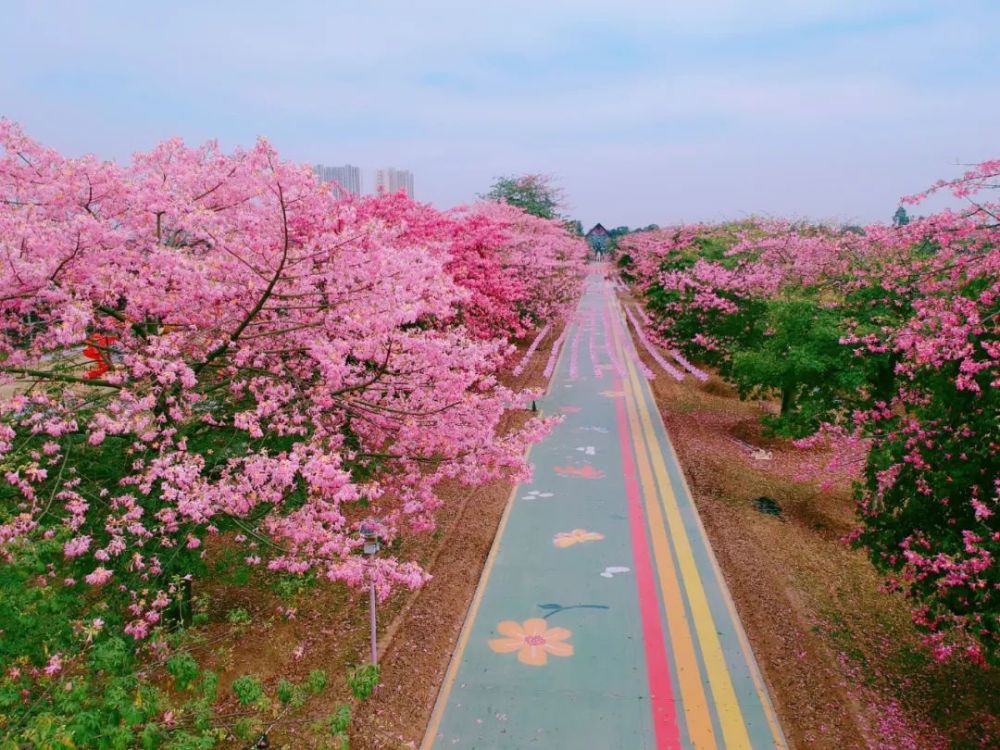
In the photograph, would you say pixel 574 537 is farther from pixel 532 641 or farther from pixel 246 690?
pixel 246 690

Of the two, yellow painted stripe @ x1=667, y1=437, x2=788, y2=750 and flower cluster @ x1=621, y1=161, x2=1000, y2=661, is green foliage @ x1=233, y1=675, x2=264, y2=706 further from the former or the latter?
flower cluster @ x1=621, y1=161, x2=1000, y2=661

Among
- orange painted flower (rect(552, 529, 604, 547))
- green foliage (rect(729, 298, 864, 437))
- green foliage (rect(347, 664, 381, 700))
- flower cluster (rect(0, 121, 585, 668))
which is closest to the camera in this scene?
green foliage (rect(347, 664, 381, 700))

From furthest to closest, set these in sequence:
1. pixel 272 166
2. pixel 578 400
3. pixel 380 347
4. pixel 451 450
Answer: pixel 578 400 < pixel 451 450 < pixel 380 347 < pixel 272 166

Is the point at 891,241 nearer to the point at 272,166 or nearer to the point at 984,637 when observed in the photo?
the point at 984,637

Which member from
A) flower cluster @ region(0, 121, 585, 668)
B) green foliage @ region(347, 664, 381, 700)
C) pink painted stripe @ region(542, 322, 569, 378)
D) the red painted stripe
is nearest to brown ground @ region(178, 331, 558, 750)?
flower cluster @ region(0, 121, 585, 668)

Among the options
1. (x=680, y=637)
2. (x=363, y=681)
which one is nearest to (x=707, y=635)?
(x=680, y=637)

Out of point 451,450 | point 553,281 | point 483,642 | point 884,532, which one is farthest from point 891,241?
point 553,281

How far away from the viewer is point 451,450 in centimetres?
830

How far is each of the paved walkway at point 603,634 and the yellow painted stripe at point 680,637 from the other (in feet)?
0.06

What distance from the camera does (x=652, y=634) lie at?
348 inches

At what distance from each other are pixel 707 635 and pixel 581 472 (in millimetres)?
6643

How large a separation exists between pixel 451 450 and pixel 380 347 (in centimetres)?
177

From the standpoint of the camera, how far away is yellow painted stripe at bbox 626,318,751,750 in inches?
281

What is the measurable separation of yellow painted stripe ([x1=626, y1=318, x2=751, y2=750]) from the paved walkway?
0.02m
